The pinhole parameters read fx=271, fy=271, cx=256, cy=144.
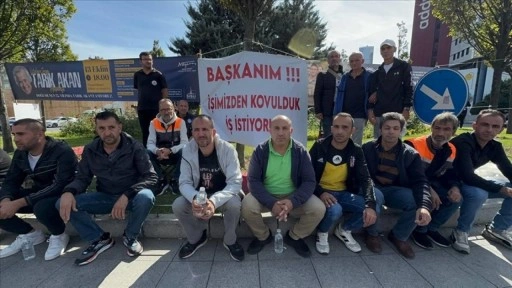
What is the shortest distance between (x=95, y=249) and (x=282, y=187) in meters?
2.11

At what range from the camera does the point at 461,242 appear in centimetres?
300

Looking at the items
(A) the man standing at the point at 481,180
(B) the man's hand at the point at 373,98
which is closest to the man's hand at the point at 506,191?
(A) the man standing at the point at 481,180

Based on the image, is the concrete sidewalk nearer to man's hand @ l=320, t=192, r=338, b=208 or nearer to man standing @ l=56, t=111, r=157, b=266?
A: man standing @ l=56, t=111, r=157, b=266

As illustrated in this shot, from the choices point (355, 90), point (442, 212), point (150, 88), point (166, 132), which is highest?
point (150, 88)

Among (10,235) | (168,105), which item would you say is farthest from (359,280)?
(10,235)

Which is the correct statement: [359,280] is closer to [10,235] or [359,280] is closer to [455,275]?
[455,275]

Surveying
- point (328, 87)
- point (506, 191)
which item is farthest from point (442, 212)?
point (328, 87)

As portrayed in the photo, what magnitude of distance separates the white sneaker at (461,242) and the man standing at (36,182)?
172 inches

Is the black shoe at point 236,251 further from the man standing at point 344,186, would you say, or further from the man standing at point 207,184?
the man standing at point 344,186

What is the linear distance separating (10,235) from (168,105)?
2549 mm

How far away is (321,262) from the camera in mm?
2791

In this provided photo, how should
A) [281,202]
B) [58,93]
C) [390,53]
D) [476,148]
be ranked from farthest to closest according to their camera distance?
[58,93], [390,53], [476,148], [281,202]

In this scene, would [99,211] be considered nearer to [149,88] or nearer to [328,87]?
[149,88]

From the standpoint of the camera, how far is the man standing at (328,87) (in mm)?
4273
